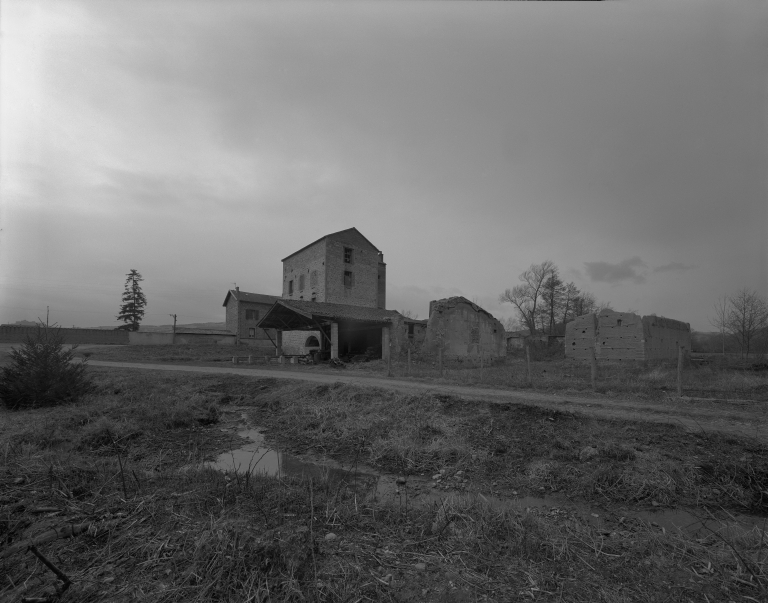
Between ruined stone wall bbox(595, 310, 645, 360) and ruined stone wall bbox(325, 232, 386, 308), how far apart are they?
74.2 ft

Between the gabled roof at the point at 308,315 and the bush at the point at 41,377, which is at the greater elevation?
the gabled roof at the point at 308,315

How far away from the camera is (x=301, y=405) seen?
1109cm

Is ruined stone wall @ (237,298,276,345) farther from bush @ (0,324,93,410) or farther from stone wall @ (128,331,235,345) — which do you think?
bush @ (0,324,93,410)

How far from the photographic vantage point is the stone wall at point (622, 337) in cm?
2431

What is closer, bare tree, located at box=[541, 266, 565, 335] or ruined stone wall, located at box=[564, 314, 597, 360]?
ruined stone wall, located at box=[564, 314, 597, 360]

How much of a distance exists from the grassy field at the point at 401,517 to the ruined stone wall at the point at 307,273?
2947cm

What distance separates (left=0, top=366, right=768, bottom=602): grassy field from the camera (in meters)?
2.70

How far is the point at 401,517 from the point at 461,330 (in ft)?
76.6

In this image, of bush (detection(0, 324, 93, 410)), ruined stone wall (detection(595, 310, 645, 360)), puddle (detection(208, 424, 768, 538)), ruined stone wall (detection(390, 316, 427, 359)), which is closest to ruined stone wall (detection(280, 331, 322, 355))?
ruined stone wall (detection(390, 316, 427, 359))

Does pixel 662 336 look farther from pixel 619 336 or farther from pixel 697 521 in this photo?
pixel 697 521

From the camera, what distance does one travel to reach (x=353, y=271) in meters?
39.4

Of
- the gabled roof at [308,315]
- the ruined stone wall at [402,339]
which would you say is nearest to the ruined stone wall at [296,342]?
the gabled roof at [308,315]

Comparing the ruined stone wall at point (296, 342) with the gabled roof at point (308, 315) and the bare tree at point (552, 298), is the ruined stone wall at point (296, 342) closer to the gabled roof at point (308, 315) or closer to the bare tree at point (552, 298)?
the gabled roof at point (308, 315)

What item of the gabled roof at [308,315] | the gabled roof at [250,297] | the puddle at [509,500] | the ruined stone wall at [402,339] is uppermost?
the gabled roof at [250,297]
